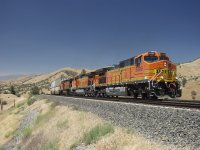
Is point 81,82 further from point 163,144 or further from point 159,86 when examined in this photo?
point 163,144

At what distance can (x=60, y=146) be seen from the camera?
13922 millimetres

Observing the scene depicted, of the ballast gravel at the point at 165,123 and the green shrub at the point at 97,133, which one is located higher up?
the ballast gravel at the point at 165,123

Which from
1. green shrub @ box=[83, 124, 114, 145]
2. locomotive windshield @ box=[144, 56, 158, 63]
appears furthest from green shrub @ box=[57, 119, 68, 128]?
locomotive windshield @ box=[144, 56, 158, 63]

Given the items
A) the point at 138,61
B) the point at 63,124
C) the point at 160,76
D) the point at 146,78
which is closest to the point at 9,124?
the point at 138,61

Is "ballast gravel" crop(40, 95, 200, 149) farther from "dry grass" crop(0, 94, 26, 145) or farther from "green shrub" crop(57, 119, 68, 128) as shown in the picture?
"dry grass" crop(0, 94, 26, 145)

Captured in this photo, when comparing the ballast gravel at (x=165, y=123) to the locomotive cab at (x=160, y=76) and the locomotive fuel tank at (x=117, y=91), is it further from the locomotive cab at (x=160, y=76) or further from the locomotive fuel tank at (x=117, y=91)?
the locomotive fuel tank at (x=117, y=91)

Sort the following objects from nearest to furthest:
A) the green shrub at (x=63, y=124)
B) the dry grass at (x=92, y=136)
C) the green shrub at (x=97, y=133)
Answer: the dry grass at (x=92, y=136) < the green shrub at (x=97, y=133) < the green shrub at (x=63, y=124)

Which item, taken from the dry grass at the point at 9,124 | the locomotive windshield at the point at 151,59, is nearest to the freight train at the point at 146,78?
the locomotive windshield at the point at 151,59

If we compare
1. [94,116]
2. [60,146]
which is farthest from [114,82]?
[60,146]

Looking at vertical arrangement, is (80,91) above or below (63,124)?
above

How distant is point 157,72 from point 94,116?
7635mm

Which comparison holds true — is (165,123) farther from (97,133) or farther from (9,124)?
(9,124)

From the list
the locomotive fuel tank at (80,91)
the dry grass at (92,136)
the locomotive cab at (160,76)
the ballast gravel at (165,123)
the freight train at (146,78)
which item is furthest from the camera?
the locomotive fuel tank at (80,91)

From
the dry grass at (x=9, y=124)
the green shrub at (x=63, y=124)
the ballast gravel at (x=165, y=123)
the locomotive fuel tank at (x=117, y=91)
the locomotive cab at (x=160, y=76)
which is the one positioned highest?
the locomotive cab at (x=160, y=76)
